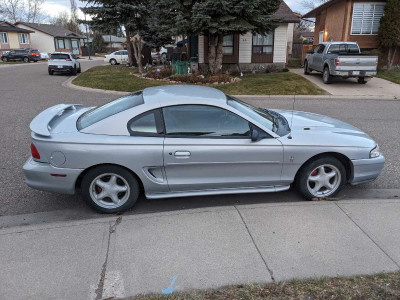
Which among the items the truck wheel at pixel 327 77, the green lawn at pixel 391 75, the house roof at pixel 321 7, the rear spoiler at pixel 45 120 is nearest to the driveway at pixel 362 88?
the truck wheel at pixel 327 77

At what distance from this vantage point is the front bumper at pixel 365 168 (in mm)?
4160

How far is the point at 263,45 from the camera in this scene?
2014cm

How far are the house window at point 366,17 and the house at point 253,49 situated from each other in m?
3.86

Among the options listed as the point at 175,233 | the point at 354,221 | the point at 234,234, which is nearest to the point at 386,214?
the point at 354,221

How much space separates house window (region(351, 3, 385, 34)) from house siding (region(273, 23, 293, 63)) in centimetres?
456

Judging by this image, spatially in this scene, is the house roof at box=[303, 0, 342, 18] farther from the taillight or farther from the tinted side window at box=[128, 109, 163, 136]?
the taillight

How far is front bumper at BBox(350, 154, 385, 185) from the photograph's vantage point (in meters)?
4.16

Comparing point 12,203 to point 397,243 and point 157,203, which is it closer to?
point 157,203

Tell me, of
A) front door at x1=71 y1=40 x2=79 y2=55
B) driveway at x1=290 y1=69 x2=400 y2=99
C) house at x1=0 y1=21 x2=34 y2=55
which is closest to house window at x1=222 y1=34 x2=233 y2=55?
driveway at x1=290 y1=69 x2=400 y2=99

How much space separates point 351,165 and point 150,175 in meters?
2.49

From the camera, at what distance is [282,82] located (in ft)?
48.9

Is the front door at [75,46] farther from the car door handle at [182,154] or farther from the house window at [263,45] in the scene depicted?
the car door handle at [182,154]

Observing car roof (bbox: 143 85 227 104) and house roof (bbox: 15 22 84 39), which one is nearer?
car roof (bbox: 143 85 227 104)

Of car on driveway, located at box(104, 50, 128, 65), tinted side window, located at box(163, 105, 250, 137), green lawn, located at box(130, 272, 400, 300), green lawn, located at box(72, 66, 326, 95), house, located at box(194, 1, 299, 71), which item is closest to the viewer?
green lawn, located at box(130, 272, 400, 300)
